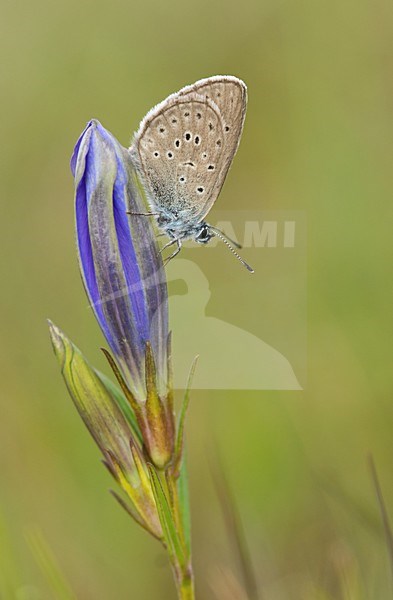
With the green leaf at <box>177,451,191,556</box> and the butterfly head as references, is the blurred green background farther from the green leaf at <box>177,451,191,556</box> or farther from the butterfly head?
the butterfly head

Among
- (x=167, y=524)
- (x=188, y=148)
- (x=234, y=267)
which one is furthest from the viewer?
(x=234, y=267)

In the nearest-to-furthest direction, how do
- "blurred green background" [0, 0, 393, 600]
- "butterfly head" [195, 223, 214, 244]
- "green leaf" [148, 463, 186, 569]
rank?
"green leaf" [148, 463, 186, 569] → "butterfly head" [195, 223, 214, 244] → "blurred green background" [0, 0, 393, 600]

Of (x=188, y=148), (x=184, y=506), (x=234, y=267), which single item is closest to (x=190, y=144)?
(x=188, y=148)

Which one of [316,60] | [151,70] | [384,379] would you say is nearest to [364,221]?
[384,379]

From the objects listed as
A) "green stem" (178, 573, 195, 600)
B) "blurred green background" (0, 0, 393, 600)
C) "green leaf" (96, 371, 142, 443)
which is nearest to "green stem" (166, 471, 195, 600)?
"green stem" (178, 573, 195, 600)

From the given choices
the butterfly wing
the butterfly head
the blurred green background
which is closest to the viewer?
the butterfly wing

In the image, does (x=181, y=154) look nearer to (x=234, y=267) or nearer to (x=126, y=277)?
(x=126, y=277)
